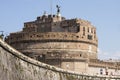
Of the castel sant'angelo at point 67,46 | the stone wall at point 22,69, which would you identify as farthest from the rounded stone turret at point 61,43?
the stone wall at point 22,69

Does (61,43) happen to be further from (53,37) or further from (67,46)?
(53,37)

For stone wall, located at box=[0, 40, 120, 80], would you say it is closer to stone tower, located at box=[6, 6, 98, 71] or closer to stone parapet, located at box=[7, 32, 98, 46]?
stone tower, located at box=[6, 6, 98, 71]

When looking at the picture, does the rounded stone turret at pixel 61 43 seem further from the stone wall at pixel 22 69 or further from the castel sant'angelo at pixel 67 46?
the stone wall at pixel 22 69

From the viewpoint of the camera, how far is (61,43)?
A: 49531mm

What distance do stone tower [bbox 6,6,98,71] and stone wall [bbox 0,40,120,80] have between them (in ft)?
45.7

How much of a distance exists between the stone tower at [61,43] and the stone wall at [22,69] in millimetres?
13938

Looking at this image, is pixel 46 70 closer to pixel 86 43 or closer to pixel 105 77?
pixel 105 77

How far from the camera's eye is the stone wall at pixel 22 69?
19.6 metres

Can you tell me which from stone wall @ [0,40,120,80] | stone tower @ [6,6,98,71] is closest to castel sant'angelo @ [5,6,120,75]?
stone tower @ [6,6,98,71]

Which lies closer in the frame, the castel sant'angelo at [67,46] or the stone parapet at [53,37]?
the castel sant'angelo at [67,46]

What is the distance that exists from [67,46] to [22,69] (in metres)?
26.8

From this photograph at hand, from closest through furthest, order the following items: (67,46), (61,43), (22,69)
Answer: (22,69)
(67,46)
(61,43)

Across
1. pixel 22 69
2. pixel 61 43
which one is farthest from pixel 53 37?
pixel 22 69

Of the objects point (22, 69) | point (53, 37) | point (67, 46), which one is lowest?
point (22, 69)
